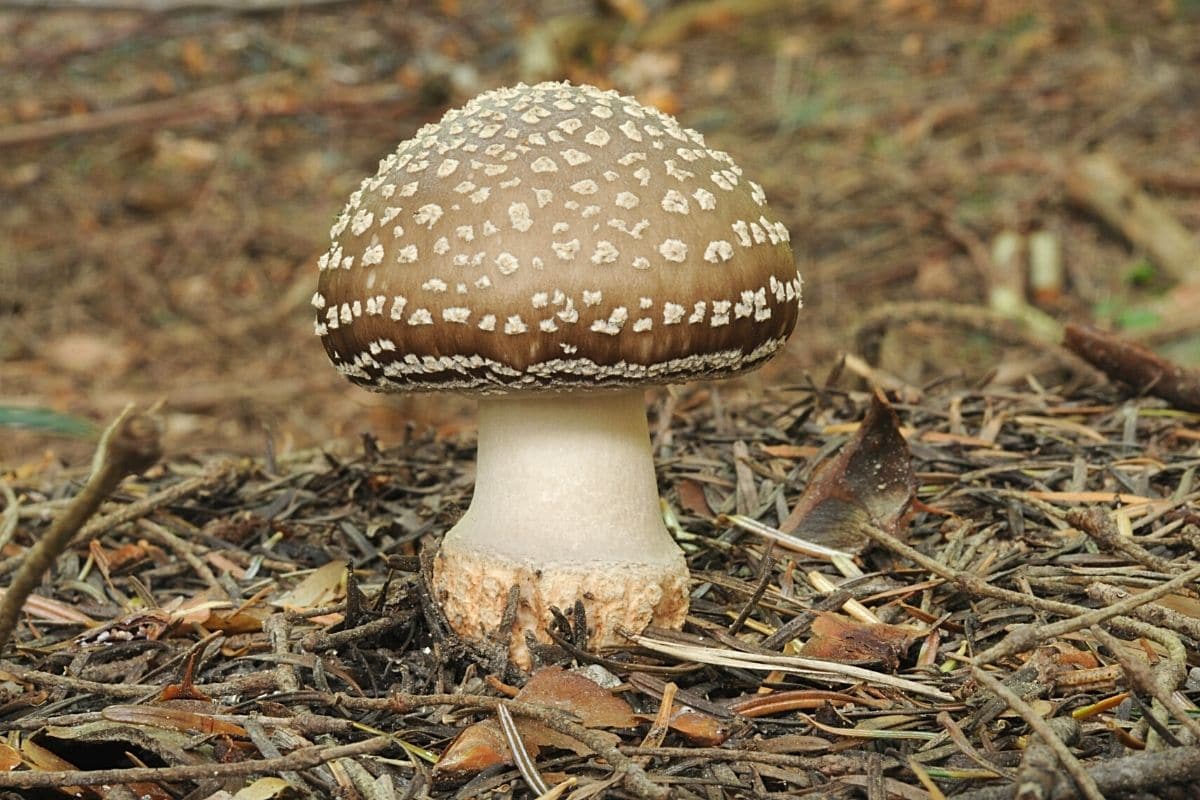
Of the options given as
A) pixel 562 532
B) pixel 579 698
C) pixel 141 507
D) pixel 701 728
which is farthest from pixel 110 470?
pixel 141 507

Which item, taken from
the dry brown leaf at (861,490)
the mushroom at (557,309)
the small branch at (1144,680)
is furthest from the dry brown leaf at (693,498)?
the small branch at (1144,680)

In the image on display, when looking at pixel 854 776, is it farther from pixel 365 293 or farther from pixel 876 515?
pixel 365 293

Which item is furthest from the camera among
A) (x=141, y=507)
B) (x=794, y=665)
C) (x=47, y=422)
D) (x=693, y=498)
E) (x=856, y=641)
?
(x=693, y=498)

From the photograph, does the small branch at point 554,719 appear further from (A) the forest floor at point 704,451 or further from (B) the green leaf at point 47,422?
(B) the green leaf at point 47,422

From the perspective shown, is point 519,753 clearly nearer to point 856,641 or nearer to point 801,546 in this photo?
point 856,641

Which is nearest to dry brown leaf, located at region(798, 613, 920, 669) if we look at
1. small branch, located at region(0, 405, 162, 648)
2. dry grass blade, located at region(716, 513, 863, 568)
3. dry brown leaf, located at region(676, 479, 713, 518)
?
dry grass blade, located at region(716, 513, 863, 568)

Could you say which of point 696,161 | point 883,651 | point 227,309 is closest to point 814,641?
point 883,651
